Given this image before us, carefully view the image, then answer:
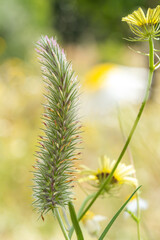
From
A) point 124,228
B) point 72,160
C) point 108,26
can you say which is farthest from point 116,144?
point 108,26

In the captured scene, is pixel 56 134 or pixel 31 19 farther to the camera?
pixel 31 19

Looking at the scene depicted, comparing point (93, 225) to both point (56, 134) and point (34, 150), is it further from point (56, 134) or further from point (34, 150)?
point (34, 150)

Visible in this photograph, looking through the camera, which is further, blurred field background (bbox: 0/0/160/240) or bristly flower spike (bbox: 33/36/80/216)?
blurred field background (bbox: 0/0/160/240)

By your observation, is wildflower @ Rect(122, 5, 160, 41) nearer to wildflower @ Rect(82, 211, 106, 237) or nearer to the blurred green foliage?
wildflower @ Rect(82, 211, 106, 237)

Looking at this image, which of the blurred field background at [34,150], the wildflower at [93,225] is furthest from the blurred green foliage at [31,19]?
the wildflower at [93,225]

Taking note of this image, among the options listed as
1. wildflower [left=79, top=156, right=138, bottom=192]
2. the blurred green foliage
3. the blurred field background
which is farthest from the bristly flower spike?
the blurred green foliage

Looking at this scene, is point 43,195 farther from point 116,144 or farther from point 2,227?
point 116,144

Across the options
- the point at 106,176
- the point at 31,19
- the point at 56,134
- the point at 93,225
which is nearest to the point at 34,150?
the point at 93,225

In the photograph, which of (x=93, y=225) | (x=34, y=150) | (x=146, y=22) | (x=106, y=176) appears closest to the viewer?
(x=146, y=22)
